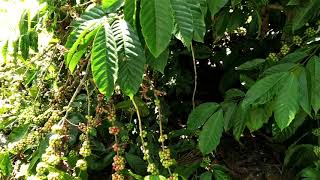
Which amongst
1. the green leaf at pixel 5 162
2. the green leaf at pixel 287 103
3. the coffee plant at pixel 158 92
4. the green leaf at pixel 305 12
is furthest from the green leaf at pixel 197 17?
the green leaf at pixel 5 162

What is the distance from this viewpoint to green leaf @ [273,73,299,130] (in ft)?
3.99

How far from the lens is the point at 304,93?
1266 mm

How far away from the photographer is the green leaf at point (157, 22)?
35.0 inches

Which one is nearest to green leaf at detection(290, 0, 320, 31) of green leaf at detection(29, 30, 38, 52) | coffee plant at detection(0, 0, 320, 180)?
coffee plant at detection(0, 0, 320, 180)

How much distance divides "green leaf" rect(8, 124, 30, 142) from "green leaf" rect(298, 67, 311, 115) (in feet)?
2.89

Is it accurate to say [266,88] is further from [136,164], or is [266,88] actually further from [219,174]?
[136,164]

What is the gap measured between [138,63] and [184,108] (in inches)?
41.0

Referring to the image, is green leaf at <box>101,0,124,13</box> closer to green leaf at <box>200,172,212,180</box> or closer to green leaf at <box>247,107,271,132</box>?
green leaf at <box>247,107,271,132</box>

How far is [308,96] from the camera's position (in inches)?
50.4

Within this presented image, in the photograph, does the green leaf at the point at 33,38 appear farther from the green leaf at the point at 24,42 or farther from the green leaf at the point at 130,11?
the green leaf at the point at 130,11

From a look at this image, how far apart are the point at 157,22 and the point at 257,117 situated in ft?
2.07

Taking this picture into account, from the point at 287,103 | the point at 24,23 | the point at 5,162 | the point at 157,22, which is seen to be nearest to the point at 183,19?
the point at 157,22

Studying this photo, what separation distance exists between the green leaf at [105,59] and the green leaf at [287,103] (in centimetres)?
49

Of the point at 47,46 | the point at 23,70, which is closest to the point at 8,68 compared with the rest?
the point at 23,70
